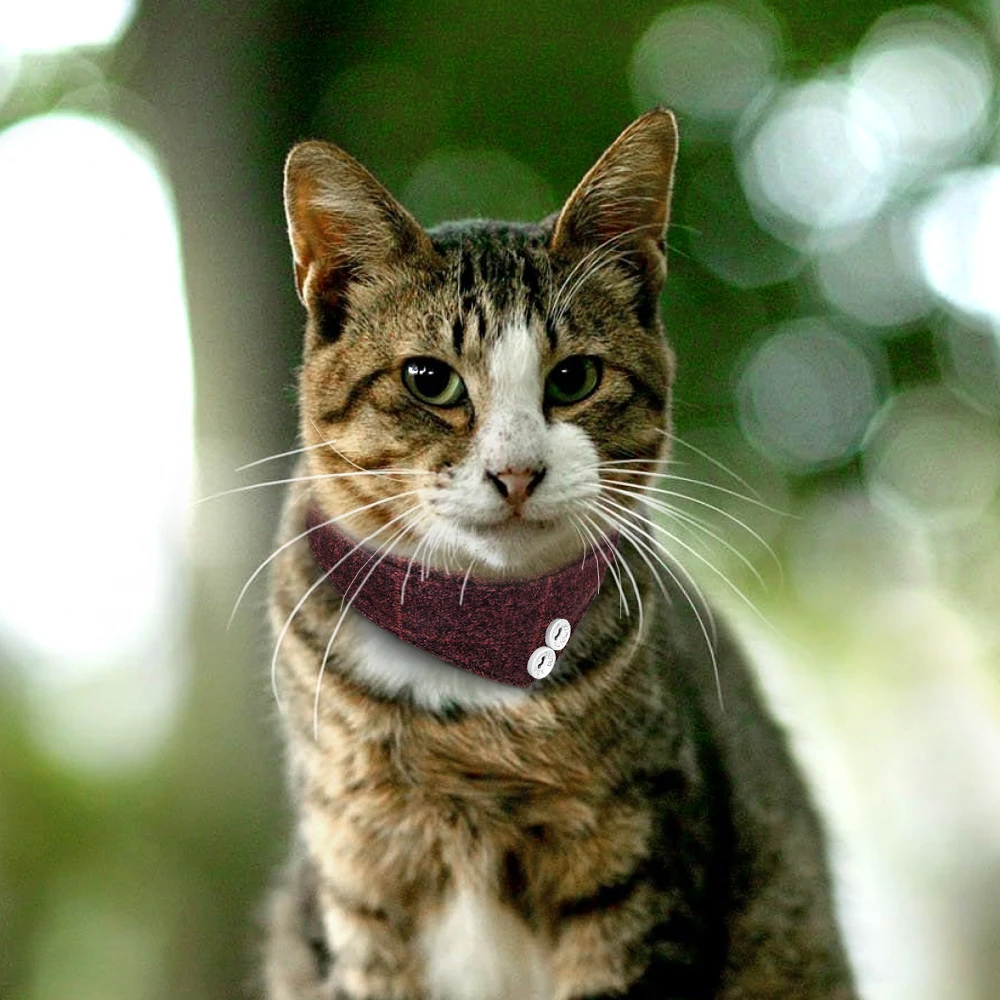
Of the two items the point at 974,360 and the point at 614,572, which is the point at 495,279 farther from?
the point at 974,360

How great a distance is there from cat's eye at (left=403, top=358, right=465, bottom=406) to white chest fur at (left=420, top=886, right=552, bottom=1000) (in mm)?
357

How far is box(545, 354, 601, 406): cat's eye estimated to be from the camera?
29.4 inches

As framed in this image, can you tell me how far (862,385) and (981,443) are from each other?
0.61 feet

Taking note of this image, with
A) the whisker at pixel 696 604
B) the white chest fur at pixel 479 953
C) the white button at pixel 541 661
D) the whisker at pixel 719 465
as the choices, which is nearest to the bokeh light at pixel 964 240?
the whisker at pixel 719 465

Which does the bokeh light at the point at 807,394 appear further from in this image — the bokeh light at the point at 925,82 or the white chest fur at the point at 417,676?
the white chest fur at the point at 417,676

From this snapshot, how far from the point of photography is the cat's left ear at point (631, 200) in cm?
68

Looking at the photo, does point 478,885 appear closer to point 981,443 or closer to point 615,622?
point 615,622

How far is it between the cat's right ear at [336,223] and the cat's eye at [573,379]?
0.39 ft

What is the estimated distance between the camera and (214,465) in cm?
101

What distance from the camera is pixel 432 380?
732 millimetres

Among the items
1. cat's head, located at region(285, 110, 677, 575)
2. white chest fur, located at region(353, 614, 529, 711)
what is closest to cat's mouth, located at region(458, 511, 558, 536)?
cat's head, located at region(285, 110, 677, 575)

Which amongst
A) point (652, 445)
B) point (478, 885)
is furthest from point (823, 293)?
point (478, 885)

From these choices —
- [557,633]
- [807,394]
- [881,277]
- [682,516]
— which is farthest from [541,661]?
[881,277]

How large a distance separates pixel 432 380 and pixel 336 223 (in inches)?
4.4
